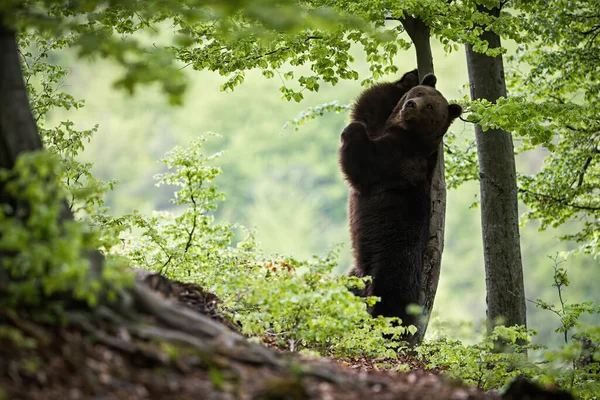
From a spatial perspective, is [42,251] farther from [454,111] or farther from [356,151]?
[454,111]

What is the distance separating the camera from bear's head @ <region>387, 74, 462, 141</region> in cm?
795

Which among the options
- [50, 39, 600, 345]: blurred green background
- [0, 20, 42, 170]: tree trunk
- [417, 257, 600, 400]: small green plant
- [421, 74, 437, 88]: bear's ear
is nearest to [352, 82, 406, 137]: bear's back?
[421, 74, 437, 88]: bear's ear

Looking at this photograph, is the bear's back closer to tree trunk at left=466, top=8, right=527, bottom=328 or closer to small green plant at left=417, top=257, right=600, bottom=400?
tree trunk at left=466, top=8, right=527, bottom=328

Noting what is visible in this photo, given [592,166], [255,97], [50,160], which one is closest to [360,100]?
[592,166]

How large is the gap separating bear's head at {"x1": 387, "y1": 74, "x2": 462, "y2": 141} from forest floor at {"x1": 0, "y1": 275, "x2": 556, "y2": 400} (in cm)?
483

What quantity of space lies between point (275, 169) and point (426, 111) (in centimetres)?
3263

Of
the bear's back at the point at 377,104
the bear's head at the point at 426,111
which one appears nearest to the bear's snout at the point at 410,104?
the bear's head at the point at 426,111

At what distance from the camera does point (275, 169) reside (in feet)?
133

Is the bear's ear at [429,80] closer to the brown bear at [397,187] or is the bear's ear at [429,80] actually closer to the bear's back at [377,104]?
the brown bear at [397,187]

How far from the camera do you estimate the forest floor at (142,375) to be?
109 inches

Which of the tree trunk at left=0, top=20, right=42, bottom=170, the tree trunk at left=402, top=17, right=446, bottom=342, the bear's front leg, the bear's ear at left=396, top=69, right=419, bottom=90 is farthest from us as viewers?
the bear's ear at left=396, top=69, right=419, bottom=90

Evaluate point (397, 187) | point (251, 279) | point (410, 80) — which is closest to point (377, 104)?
point (410, 80)

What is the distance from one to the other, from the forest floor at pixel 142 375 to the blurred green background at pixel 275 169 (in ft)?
101

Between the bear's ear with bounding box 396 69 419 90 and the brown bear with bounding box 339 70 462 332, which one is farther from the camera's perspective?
the bear's ear with bounding box 396 69 419 90
